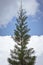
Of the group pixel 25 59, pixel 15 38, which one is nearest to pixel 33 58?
pixel 25 59

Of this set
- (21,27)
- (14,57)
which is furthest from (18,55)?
(21,27)

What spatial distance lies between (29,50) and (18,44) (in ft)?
6.29

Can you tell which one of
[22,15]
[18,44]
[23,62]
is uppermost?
[22,15]

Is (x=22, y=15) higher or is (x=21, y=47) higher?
(x=22, y=15)

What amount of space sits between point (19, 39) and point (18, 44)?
0.79 meters

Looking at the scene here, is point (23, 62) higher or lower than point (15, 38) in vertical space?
lower

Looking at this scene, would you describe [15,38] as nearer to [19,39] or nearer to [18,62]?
[19,39]

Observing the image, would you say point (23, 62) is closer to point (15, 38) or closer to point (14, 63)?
point (14, 63)

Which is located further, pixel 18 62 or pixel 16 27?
pixel 16 27

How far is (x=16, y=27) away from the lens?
44594mm

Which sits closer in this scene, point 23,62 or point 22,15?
point 23,62

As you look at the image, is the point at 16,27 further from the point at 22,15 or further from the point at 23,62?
the point at 23,62

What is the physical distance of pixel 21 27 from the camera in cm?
4412

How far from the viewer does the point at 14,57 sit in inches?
1687
